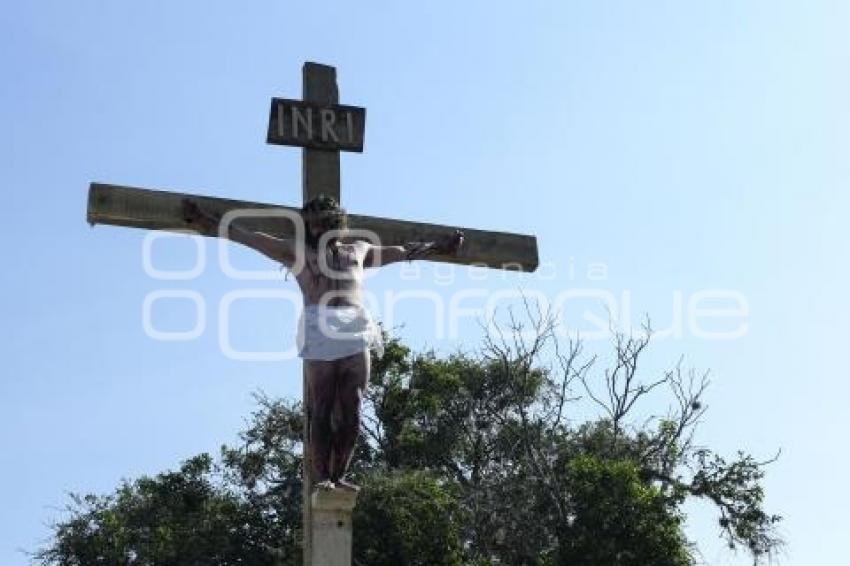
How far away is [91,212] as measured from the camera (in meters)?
6.63

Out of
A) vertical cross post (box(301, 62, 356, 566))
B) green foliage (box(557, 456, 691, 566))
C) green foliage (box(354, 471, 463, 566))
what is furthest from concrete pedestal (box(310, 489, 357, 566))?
green foliage (box(354, 471, 463, 566))

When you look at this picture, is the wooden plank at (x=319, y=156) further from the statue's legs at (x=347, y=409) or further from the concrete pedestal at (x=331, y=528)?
the concrete pedestal at (x=331, y=528)

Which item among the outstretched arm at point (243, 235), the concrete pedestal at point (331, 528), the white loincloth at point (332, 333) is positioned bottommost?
the concrete pedestal at point (331, 528)

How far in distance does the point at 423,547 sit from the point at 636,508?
471 centimetres

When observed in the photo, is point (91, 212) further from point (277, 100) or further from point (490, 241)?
point (490, 241)

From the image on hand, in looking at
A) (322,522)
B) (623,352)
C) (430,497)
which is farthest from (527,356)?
(322,522)

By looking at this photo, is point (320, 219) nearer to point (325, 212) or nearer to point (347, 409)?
point (325, 212)

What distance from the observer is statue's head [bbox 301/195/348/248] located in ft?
20.4

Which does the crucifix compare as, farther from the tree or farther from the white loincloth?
the tree

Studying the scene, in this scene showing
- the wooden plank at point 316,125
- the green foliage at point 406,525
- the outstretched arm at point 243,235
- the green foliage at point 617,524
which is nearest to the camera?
the outstretched arm at point 243,235

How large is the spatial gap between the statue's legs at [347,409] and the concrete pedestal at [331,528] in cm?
14

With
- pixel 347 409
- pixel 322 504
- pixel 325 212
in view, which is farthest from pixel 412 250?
pixel 322 504

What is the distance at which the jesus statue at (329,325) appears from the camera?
19.4ft

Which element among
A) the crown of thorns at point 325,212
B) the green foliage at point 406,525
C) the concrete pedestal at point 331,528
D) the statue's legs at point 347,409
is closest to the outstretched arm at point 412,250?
the crown of thorns at point 325,212
